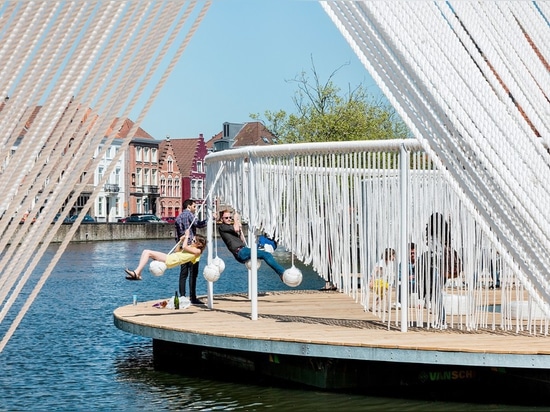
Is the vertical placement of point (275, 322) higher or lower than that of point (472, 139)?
lower

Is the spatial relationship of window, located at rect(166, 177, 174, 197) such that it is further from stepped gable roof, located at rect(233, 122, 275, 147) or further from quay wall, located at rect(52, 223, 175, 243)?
quay wall, located at rect(52, 223, 175, 243)

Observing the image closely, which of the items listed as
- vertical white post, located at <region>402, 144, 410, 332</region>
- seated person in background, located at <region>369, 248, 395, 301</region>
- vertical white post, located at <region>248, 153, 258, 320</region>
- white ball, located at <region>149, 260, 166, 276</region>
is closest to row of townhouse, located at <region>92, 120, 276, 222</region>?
white ball, located at <region>149, 260, 166, 276</region>

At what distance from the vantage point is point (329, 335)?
13.2m

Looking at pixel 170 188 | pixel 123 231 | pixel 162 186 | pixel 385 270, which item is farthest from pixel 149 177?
pixel 385 270

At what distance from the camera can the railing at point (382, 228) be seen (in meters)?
13.6

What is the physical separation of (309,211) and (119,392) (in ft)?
12.0

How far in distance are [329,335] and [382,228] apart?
5.83 ft

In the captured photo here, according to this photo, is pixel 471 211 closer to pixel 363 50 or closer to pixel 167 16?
pixel 363 50

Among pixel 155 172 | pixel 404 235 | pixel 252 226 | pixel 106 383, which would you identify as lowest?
pixel 106 383

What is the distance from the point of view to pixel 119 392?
1388 centimetres

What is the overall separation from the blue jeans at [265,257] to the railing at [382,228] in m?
0.57

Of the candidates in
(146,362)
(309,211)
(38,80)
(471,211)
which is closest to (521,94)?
(471,211)

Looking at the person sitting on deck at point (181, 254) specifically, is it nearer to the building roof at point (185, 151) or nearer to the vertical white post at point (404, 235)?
the vertical white post at point (404, 235)

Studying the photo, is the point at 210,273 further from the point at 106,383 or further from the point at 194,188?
the point at 194,188
